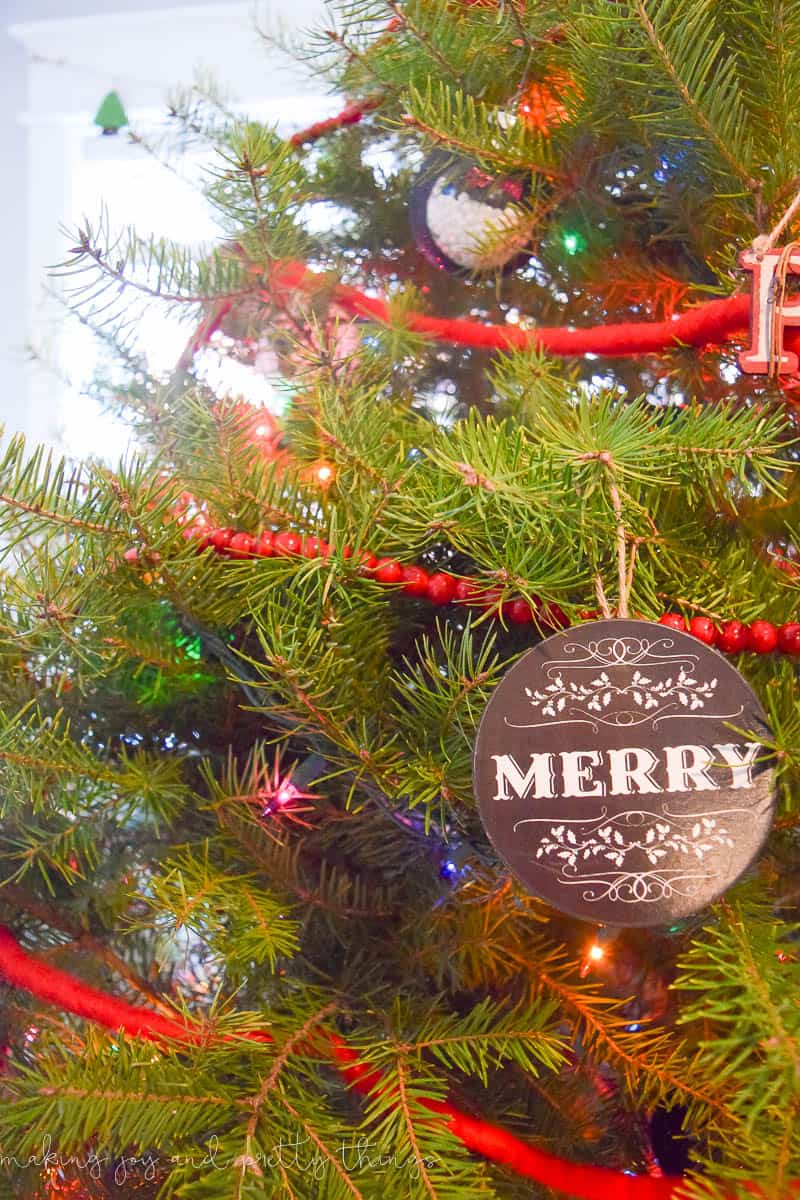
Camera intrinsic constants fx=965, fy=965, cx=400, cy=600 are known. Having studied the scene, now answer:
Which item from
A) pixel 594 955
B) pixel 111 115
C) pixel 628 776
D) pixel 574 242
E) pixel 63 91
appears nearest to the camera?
pixel 628 776

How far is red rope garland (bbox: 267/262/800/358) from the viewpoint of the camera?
1.47ft

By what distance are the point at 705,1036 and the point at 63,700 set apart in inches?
13.3

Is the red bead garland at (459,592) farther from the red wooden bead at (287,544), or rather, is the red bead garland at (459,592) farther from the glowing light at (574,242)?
the glowing light at (574,242)

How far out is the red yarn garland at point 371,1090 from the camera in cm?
40

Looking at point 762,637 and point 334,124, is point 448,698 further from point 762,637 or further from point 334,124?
point 334,124

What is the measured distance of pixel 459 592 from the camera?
0.41 meters

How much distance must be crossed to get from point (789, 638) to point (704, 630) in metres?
0.03

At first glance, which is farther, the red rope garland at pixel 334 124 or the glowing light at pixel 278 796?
the red rope garland at pixel 334 124

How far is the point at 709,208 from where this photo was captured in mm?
485

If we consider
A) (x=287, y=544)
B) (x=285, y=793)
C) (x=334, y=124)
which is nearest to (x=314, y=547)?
(x=287, y=544)

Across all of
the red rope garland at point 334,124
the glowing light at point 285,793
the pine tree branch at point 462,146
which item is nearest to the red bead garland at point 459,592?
the glowing light at point 285,793

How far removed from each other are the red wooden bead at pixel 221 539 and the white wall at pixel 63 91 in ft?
2.23

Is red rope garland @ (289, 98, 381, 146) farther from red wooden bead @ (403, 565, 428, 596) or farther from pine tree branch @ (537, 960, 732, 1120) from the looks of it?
pine tree branch @ (537, 960, 732, 1120)

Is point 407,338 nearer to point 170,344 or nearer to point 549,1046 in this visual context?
point 170,344
